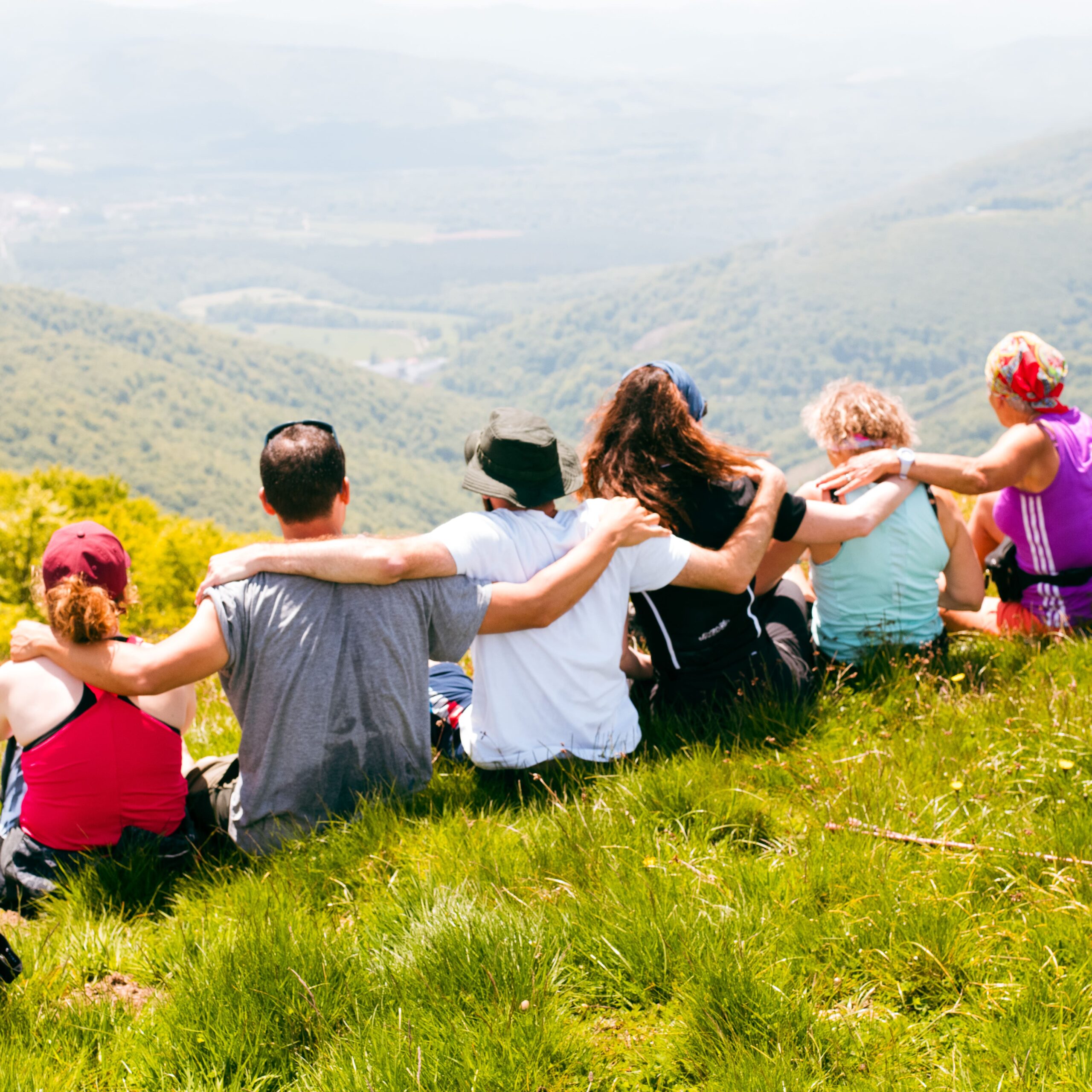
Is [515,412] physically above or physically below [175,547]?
above

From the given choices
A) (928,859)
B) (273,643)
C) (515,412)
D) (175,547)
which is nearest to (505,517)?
(515,412)

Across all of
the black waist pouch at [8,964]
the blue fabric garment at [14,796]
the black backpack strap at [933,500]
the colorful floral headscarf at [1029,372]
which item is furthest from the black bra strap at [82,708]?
the colorful floral headscarf at [1029,372]

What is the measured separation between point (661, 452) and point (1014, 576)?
2182mm

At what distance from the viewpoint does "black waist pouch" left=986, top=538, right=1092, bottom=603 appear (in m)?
4.56

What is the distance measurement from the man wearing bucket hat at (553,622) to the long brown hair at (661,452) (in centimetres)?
27

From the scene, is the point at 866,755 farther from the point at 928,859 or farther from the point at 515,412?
the point at 515,412

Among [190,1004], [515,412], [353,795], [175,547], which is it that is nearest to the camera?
[190,1004]

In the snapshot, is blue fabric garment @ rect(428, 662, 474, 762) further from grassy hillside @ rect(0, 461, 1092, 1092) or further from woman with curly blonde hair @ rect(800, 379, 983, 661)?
woman with curly blonde hair @ rect(800, 379, 983, 661)

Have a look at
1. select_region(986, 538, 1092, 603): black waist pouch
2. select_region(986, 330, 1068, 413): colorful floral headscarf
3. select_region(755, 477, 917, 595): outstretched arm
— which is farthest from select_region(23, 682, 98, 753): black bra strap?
select_region(986, 538, 1092, 603): black waist pouch

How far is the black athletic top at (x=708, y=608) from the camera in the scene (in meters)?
3.86

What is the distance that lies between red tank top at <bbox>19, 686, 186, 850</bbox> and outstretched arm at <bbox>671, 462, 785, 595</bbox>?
2023 millimetres

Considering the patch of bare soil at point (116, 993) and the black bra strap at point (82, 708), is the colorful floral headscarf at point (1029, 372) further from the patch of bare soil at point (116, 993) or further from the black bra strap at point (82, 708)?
the patch of bare soil at point (116, 993)

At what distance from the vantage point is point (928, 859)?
260 cm

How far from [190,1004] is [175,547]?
40.4 feet
